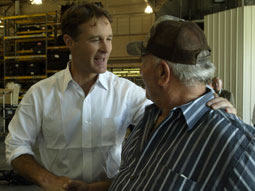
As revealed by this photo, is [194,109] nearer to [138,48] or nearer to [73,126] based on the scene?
[138,48]

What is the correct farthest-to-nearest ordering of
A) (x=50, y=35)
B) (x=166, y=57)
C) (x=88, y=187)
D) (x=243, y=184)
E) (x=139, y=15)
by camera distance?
1. (x=139, y=15)
2. (x=50, y=35)
3. (x=88, y=187)
4. (x=166, y=57)
5. (x=243, y=184)

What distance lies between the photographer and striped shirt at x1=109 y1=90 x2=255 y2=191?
0.86 m

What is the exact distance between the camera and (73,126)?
1.58m

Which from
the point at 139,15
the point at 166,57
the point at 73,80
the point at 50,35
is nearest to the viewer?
the point at 166,57

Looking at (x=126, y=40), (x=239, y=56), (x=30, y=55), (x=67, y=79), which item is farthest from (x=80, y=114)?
(x=126, y=40)

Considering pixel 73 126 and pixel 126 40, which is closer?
pixel 73 126

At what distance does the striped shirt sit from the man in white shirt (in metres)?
0.46

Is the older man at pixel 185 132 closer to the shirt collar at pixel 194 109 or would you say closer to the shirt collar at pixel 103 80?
the shirt collar at pixel 194 109

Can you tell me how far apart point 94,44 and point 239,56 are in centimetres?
376

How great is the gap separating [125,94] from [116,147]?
0.32 meters

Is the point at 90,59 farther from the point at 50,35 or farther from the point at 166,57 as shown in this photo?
the point at 50,35

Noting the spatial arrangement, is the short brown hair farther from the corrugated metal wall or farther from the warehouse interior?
the corrugated metal wall

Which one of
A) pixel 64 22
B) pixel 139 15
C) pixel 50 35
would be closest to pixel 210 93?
pixel 64 22

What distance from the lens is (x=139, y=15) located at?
12.4m
